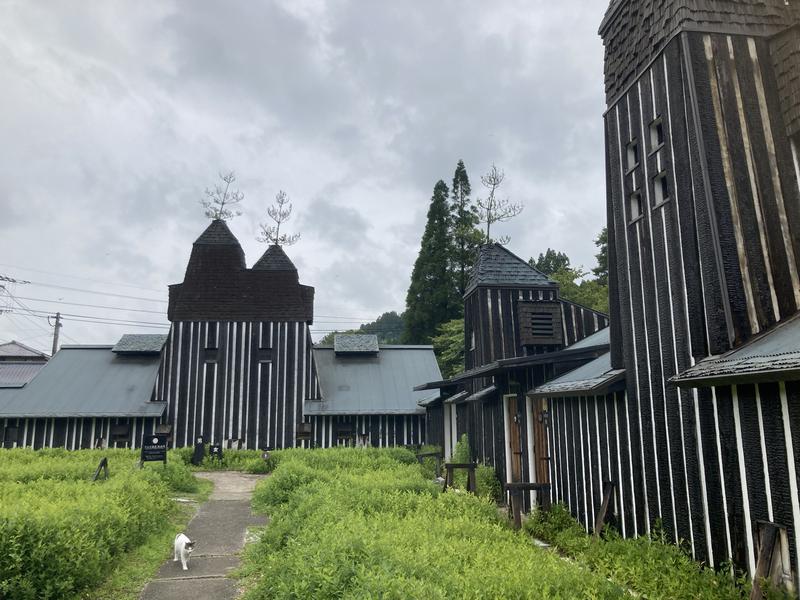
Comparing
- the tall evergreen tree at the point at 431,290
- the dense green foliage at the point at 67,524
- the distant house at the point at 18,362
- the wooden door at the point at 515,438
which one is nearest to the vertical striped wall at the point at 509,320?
the wooden door at the point at 515,438

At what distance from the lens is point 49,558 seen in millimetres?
6316

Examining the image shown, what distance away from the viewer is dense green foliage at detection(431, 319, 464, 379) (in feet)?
108

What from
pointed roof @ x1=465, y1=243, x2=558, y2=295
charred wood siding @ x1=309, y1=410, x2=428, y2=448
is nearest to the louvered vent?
pointed roof @ x1=465, y1=243, x2=558, y2=295

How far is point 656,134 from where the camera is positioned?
27.3ft

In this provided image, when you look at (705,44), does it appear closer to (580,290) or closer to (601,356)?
(601,356)

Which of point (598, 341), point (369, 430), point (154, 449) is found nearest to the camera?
point (598, 341)

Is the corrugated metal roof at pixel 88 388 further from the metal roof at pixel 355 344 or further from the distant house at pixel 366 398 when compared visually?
the metal roof at pixel 355 344

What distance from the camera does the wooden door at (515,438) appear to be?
43.0 ft

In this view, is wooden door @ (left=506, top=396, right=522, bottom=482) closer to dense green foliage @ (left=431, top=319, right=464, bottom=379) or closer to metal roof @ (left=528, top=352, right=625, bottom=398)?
metal roof @ (left=528, top=352, right=625, bottom=398)

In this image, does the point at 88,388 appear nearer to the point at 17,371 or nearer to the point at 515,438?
the point at 17,371

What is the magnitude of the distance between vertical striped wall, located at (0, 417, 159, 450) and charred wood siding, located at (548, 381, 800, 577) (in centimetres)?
1984

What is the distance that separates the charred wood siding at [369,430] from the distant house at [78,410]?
6.58 meters

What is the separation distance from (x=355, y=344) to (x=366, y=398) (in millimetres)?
3903

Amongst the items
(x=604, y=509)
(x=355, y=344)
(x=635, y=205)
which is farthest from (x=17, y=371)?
(x=635, y=205)
